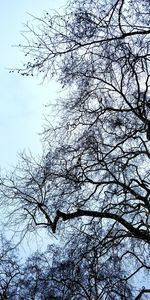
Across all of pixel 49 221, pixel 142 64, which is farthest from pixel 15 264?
pixel 142 64

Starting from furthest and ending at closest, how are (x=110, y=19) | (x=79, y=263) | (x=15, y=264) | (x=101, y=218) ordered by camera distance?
(x=15, y=264)
(x=101, y=218)
(x=79, y=263)
(x=110, y=19)

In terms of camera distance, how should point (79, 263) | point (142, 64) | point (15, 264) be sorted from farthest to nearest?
point (15, 264), point (79, 263), point (142, 64)

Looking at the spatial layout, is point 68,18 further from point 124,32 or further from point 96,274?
point 96,274

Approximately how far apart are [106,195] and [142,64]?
3565 mm

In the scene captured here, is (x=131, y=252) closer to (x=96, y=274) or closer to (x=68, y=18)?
(x=96, y=274)

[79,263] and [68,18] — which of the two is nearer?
[68,18]

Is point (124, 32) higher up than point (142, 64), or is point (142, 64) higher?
point (142, 64)

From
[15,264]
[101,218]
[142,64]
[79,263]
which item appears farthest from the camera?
[15,264]

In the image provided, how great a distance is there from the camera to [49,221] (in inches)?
401

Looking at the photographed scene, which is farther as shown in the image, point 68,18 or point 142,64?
point 142,64

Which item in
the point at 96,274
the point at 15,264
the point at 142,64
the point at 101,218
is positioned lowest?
the point at 96,274

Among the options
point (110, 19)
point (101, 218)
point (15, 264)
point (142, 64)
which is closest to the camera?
point (110, 19)

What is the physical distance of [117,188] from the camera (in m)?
10.6

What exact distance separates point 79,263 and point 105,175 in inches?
93.7
